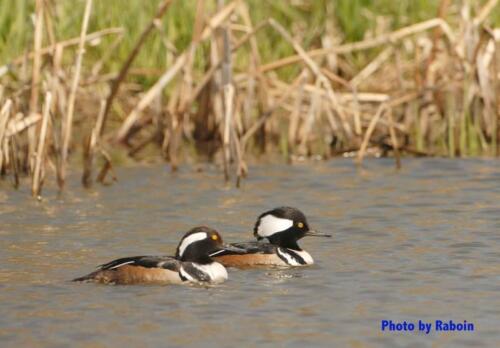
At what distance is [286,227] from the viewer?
11070mm

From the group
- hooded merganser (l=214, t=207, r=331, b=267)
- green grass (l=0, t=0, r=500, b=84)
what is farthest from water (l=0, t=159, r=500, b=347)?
green grass (l=0, t=0, r=500, b=84)

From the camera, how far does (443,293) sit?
9.21 metres

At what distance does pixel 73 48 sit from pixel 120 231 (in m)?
5.44

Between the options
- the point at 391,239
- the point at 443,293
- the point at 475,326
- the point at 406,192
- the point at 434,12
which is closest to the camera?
the point at 475,326

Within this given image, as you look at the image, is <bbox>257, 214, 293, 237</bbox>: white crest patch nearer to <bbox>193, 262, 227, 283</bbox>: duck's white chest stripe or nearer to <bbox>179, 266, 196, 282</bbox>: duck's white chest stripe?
<bbox>193, 262, 227, 283</bbox>: duck's white chest stripe

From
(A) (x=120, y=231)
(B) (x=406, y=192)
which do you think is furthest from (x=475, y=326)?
(B) (x=406, y=192)

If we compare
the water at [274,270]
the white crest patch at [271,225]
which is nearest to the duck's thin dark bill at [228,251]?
the water at [274,270]

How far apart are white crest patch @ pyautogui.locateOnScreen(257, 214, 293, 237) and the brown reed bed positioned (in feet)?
8.61

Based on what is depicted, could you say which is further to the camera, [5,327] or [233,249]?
[233,249]

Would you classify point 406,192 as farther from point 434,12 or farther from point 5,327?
point 5,327

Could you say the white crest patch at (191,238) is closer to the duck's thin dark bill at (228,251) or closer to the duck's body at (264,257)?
the duck's thin dark bill at (228,251)

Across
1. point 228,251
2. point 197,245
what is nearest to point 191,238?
point 197,245

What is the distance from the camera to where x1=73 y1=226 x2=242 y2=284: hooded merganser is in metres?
9.49

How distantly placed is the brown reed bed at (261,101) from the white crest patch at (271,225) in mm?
2625
